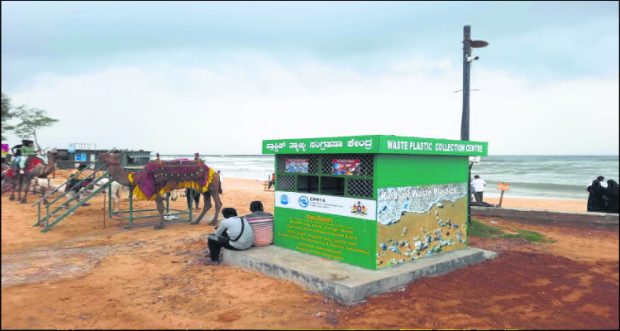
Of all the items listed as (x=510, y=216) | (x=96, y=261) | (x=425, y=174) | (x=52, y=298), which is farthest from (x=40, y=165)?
(x=510, y=216)

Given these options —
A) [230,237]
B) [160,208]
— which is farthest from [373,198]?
[160,208]

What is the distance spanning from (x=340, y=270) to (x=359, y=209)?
3.30ft

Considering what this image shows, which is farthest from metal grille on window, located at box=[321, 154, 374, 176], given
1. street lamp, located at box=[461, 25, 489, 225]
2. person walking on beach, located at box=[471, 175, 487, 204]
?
person walking on beach, located at box=[471, 175, 487, 204]

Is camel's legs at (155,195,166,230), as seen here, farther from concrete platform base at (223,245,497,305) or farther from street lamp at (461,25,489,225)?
street lamp at (461,25,489,225)

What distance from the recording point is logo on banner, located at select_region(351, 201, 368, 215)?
6.23m

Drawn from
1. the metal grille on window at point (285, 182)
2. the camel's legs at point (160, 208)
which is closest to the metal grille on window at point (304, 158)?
the metal grille on window at point (285, 182)

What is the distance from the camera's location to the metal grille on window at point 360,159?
20.5 feet

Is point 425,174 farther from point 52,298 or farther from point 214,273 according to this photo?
point 52,298

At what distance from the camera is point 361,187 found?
6.54m

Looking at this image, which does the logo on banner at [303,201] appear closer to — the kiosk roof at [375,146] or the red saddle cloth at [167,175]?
the kiosk roof at [375,146]

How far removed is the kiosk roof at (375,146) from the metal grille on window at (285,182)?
21.4 inches

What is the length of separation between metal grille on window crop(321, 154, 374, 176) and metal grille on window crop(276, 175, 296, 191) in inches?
37.3

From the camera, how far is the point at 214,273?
673cm

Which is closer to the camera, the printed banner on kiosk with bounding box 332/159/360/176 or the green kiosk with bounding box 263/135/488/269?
the green kiosk with bounding box 263/135/488/269
